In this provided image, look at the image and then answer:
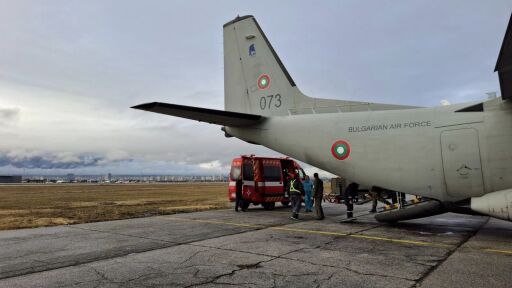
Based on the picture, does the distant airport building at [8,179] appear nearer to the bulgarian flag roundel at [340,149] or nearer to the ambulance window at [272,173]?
the ambulance window at [272,173]

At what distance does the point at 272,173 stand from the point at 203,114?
834 cm

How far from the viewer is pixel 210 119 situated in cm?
1038

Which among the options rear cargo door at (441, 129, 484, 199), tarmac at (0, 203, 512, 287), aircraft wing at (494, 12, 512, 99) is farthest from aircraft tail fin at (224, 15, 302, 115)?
aircraft wing at (494, 12, 512, 99)

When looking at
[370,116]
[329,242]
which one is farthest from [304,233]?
[370,116]

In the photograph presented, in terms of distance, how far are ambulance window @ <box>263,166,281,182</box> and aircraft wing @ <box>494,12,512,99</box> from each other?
35.8 ft

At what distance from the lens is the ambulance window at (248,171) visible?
16.3 metres

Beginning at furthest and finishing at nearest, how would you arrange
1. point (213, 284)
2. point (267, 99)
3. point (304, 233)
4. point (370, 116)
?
point (267, 99), point (370, 116), point (304, 233), point (213, 284)

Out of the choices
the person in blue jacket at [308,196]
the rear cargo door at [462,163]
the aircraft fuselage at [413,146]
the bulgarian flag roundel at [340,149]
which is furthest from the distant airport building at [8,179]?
the rear cargo door at [462,163]

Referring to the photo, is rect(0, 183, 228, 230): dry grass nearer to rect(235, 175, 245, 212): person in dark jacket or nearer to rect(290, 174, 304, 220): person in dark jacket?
rect(235, 175, 245, 212): person in dark jacket

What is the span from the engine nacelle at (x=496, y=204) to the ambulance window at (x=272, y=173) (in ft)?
32.4

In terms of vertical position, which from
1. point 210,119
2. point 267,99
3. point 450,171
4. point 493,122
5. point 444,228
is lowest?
point 444,228

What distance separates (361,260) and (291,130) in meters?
5.46

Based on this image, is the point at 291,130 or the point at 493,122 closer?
the point at 493,122

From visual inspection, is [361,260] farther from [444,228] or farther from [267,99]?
[267,99]
